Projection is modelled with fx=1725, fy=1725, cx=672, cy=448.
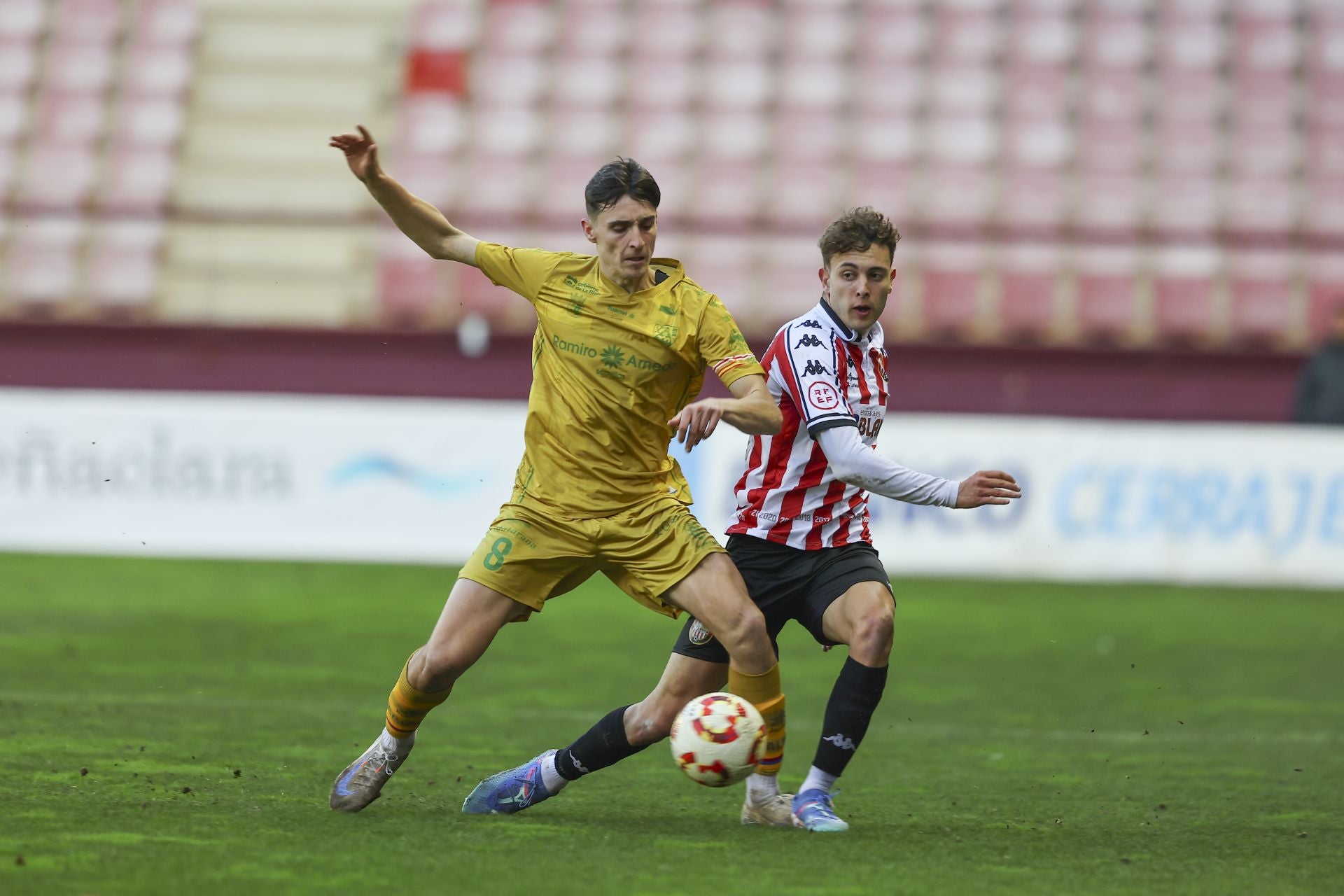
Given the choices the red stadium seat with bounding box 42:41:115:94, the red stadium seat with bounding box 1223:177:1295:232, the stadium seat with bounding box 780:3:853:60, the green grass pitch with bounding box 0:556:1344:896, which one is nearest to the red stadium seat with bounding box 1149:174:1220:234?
the red stadium seat with bounding box 1223:177:1295:232

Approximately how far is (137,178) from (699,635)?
544 inches

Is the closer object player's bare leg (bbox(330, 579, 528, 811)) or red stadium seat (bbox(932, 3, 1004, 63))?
player's bare leg (bbox(330, 579, 528, 811))

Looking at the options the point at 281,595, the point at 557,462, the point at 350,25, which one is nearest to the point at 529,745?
the point at 557,462

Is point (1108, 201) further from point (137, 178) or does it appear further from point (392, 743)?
point (392, 743)

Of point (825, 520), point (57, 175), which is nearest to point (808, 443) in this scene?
point (825, 520)

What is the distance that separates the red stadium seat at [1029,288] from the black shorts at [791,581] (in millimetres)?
11406

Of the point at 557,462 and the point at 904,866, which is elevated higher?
the point at 557,462

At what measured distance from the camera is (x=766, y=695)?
17.2 feet

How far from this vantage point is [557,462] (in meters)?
5.36

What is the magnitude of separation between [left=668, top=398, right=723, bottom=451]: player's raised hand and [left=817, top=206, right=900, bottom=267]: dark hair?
34.8 inches

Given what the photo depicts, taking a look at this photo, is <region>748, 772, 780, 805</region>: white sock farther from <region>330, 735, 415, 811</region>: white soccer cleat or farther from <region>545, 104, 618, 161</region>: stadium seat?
<region>545, 104, 618, 161</region>: stadium seat

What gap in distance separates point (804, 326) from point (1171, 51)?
46.0 ft

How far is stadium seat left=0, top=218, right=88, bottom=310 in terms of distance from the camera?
16.7 meters

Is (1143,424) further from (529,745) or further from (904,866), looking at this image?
(904,866)
